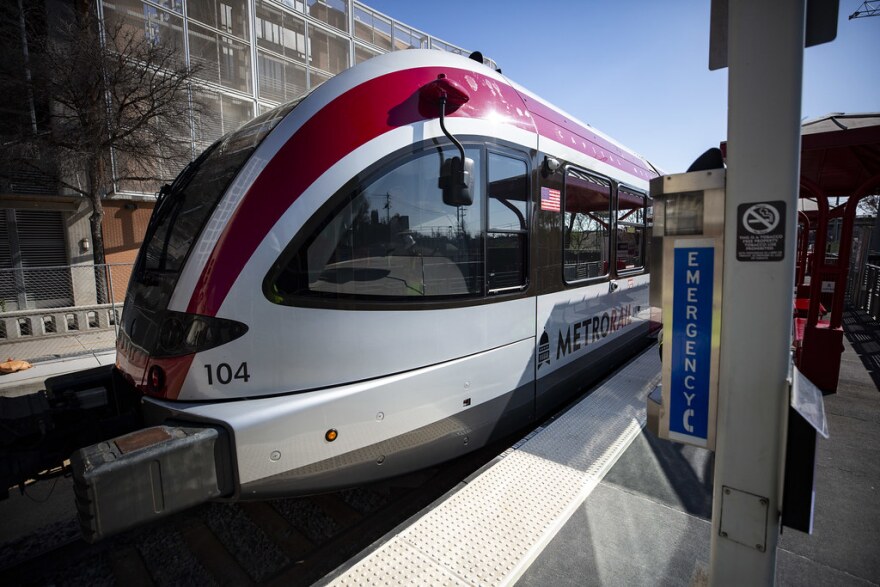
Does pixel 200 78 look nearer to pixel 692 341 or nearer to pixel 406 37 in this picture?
pixel 406 37

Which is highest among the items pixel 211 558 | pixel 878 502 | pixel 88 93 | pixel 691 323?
pixel 88 93

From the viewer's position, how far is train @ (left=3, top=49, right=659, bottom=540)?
2336 mm

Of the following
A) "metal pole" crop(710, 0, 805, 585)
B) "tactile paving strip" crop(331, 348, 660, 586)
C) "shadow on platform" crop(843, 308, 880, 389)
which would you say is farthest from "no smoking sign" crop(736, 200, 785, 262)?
"shadow on platform" crop(843, 308, 880, 389)

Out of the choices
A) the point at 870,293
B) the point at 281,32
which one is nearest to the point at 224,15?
the point at 281,32

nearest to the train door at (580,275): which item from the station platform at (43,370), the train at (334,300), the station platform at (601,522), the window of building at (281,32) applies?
the train at (334,300)

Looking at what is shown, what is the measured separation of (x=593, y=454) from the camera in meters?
3.06

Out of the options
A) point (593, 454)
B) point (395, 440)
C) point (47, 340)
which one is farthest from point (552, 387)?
point (47, 340)

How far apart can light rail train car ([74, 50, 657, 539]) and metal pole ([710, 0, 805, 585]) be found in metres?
1.68

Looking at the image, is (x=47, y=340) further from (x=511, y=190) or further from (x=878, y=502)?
(x=878, y=502)

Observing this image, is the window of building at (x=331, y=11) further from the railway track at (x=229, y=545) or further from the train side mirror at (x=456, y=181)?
the railway track at (x=229, y=545)

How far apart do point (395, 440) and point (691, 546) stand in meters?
1.67

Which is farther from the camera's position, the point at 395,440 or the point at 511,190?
the point at 511,190

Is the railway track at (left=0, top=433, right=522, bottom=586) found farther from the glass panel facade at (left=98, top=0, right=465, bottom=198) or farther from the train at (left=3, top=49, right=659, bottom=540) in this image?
the glass panel facade at (left=98, top=0, right=465, bottom=198)

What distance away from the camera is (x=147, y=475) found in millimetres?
2039
